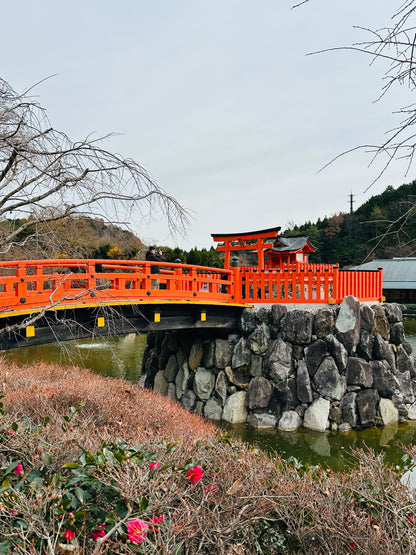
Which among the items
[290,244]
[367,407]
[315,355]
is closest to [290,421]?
[315,355]

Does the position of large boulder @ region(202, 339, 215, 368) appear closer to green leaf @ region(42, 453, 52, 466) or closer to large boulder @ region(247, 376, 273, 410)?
large boulder @ region(247, 376, 273, 410)

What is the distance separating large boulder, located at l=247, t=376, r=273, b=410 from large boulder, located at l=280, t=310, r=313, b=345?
3.70 ft

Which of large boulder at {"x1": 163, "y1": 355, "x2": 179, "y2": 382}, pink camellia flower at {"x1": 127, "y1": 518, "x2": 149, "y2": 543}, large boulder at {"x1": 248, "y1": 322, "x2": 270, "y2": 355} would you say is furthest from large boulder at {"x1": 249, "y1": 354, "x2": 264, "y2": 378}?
pink camellia flower at {"x1": 127, "y1": 518, "x2": 149, "y2": 543}

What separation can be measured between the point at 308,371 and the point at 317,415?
923 millimetres

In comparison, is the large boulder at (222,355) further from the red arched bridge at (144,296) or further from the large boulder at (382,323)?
the large boulder at (382,323)

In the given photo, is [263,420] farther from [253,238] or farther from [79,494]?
[79,494]

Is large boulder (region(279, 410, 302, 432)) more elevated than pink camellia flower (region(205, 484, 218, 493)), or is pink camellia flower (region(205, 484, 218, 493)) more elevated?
pink camellia flower (region(205, 484, 218, 493))

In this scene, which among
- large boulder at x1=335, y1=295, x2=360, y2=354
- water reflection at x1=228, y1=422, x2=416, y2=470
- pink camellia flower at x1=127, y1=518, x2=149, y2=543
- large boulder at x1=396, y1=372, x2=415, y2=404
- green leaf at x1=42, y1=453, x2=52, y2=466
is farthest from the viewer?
large boulder at x1=396, y1=372, x2=415, y2=404

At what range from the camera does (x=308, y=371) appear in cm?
877

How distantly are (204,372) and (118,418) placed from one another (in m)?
5.19

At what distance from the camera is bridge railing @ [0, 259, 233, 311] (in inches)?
194

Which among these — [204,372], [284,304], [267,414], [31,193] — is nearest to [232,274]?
[284,304]

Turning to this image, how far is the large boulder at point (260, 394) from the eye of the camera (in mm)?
8898

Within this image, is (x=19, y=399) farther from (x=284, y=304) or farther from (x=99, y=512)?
(x=284, y=304)
